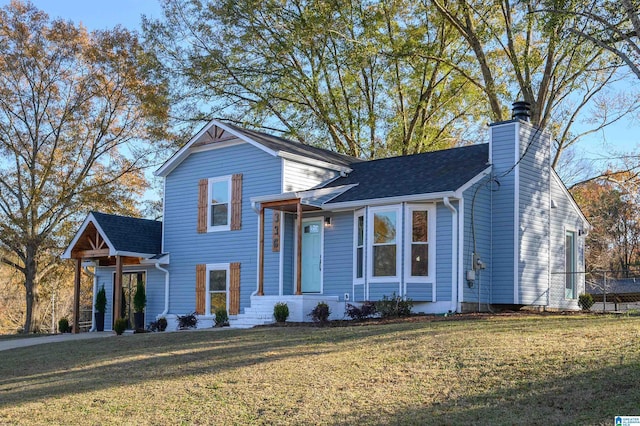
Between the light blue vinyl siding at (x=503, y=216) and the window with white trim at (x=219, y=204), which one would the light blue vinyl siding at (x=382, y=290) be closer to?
the light blue vinyl siding at (x=503, y=216)

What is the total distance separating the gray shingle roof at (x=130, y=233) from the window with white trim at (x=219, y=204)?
247 cm

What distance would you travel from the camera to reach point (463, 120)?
3431 cm

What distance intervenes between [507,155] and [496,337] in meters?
8.01

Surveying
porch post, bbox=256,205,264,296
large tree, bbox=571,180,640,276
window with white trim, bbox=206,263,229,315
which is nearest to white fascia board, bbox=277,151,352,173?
porch post, bbox=256,205,264,296

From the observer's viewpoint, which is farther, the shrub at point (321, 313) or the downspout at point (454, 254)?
the shrub at point (321, 313)

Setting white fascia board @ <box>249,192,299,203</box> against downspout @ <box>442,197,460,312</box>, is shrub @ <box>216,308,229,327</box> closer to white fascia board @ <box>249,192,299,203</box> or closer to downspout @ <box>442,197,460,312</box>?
white fascia board @ <box>249,192,299,203</box>

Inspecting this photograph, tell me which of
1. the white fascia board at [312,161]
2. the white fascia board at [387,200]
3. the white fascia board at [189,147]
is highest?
the white fascia board at [189,147]

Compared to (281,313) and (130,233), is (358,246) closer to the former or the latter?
(281,313)

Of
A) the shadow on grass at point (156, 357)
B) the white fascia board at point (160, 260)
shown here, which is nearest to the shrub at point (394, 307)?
the shadow on grass at point (156, 357)

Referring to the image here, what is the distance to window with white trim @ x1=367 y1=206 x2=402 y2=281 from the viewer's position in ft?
60.6

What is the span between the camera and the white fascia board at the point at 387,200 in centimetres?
1772

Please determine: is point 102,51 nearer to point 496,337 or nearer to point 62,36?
point 62,36

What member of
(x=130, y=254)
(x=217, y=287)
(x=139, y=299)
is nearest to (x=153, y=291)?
(x=139, y=299)

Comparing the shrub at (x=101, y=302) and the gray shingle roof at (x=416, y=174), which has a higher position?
the gray shingle roof at (x=416, y=174)
